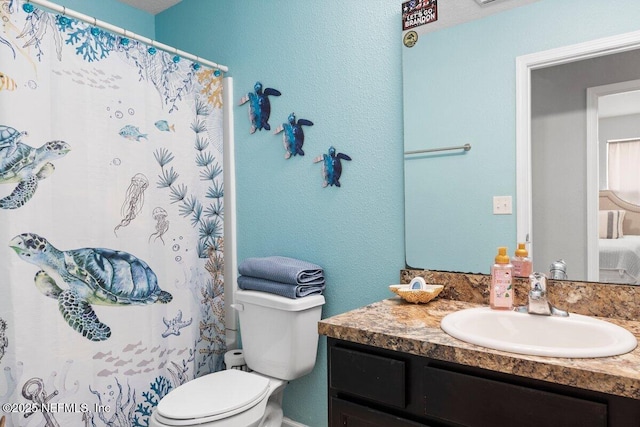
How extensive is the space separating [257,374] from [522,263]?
48.6 inches

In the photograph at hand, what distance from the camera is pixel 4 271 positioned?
1.53m

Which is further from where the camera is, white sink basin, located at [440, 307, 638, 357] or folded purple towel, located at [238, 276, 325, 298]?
folded purple towel, located at [238, 276, 325, 298]

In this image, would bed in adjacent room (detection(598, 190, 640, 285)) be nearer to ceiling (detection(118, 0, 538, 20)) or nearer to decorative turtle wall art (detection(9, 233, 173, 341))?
ceiling (detection(118, 0, 538, 20))

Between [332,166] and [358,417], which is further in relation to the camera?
[332,166]

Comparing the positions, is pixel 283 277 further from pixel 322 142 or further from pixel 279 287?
pixel 322 142

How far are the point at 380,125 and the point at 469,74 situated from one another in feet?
1.32

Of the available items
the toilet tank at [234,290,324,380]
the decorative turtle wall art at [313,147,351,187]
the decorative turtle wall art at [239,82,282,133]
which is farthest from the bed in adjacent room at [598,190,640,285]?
the decorative turtle wall art at [239,82,282,133]

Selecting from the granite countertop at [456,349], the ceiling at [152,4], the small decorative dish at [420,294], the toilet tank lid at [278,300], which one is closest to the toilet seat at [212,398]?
the toilet tank lid at [278,300]

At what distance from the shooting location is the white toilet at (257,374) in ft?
5.07

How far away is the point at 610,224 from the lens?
130 centimetres

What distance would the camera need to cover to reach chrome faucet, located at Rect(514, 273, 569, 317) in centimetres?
129

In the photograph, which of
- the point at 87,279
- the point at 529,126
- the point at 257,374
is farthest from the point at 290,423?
the point at 529,126

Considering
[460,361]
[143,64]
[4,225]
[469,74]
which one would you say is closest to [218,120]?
[143,64]

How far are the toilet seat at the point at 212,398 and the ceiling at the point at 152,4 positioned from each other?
7.05ft
